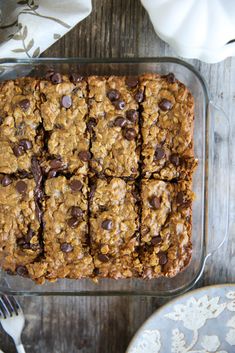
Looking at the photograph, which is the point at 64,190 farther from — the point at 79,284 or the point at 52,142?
the point at 79,284

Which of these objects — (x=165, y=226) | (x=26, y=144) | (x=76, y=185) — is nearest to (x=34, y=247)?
(x=76, y=185)

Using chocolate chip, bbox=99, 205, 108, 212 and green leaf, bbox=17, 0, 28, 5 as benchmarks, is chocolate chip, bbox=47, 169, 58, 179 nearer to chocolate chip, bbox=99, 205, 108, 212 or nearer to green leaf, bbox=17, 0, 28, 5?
chocolate chip, bbox=99, 205, 108, 212

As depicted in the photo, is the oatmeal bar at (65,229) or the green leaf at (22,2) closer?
the oatmeal bar at (65,229)

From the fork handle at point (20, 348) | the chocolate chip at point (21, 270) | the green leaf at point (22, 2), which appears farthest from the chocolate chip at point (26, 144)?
the fork handle at point (20, 348)

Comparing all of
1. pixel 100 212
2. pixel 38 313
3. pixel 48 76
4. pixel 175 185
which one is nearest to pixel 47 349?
pixel 38 313

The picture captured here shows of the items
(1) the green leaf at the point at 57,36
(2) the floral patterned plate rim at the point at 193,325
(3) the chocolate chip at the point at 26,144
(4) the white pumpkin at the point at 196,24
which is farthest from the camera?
(2) the floral patterned plate rim at the point at 193,325

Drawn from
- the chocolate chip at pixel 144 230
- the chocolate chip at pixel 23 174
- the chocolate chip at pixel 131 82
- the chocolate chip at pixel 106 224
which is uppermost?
the chocolate chip at pixel 131 82

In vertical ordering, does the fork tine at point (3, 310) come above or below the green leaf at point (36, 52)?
below

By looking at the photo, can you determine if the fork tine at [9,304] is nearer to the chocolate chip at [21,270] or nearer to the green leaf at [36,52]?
the chocolate chip at [21,270]
